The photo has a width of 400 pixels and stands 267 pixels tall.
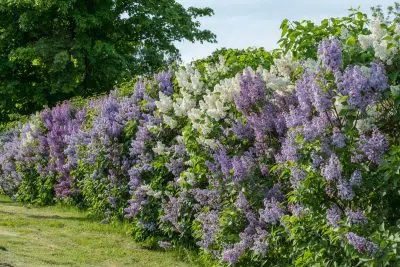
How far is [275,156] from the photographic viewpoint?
666 centimetres

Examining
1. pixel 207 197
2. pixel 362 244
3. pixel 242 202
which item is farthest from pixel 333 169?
pixel 207 197

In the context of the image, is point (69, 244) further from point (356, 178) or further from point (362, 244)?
point (362, 244)

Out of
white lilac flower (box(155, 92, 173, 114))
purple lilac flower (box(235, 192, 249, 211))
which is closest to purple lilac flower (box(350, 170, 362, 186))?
purple lilac flower (box(235, 192, 249, 211))

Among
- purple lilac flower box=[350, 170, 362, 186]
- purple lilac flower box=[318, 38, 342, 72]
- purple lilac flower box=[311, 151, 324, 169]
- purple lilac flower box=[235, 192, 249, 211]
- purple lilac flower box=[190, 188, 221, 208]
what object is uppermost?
purple lilac flower box=[318, 38, 342, 72]

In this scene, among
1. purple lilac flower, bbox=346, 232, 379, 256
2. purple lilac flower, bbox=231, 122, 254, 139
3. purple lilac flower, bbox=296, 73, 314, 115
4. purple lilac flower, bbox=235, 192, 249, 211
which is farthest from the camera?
purple lilac flower, bbox=231, 122, 254, 139

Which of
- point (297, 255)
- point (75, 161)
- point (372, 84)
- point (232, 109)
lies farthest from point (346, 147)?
point (75, 161)

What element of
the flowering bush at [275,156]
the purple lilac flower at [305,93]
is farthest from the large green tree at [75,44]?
the purple lilac flower at [305,93]

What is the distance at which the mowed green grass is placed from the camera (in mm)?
9234

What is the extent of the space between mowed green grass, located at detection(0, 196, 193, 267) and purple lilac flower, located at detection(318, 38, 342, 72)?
4247mm

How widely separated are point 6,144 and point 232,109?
553 inches

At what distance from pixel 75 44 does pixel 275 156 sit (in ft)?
78.0

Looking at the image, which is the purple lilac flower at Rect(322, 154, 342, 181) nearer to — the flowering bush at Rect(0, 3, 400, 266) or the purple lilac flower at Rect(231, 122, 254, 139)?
the flowering bush at Rect(0, 3, 400, 266)

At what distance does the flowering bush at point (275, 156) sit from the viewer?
18.4ft

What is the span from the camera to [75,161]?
1438 cm
